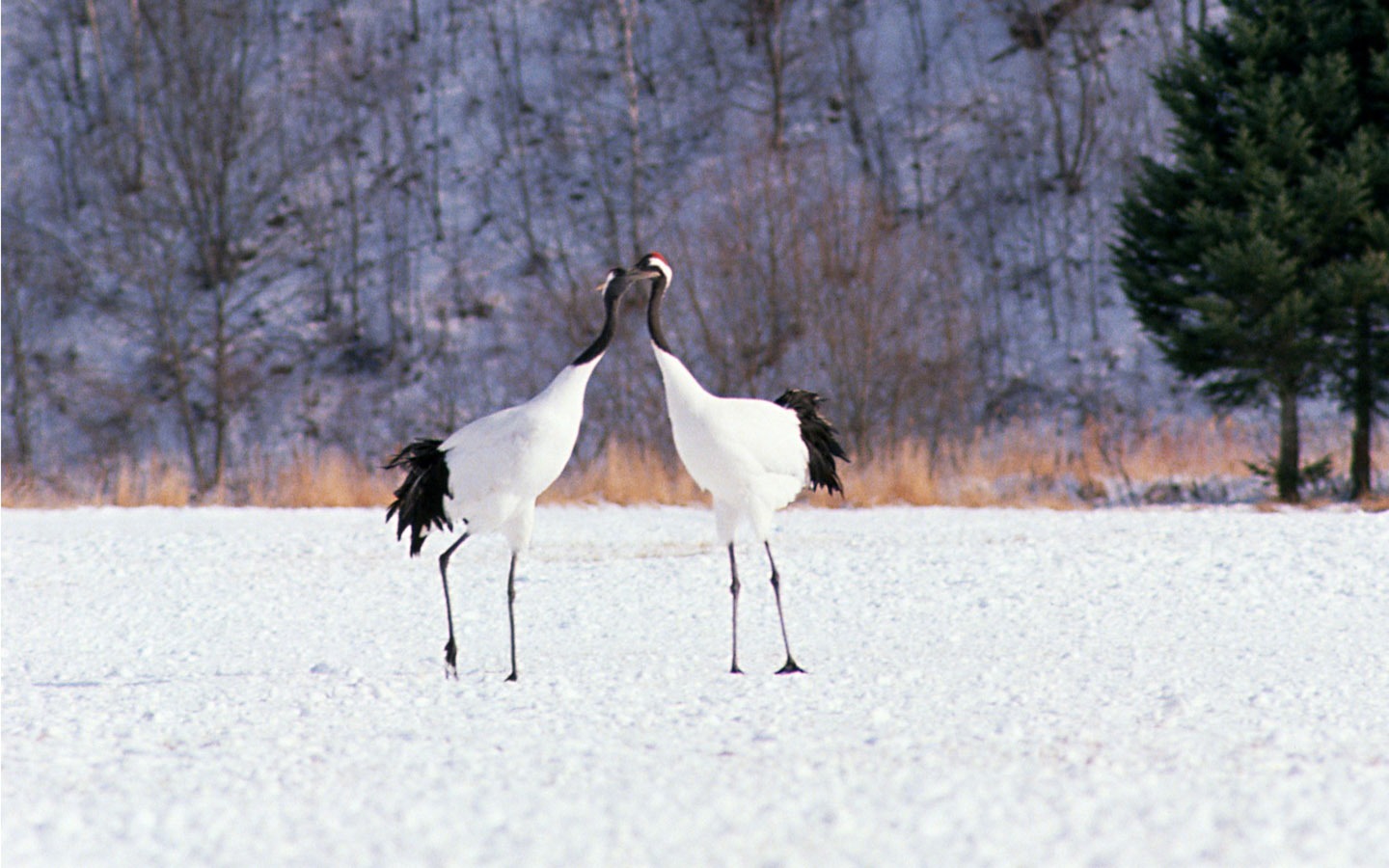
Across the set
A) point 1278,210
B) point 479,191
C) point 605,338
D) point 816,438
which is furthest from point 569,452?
point 479,191

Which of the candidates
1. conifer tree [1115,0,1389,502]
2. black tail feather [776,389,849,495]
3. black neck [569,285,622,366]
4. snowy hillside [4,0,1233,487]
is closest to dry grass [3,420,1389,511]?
conifer tree [1115,0,1389,502]

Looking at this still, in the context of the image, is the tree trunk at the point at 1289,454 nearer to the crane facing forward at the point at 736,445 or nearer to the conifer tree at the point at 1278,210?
the conifer tree at the point at 1278,210

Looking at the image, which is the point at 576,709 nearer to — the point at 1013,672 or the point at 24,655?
the point at 1013,672

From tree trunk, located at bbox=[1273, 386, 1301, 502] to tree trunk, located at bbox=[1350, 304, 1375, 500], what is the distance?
0.62m

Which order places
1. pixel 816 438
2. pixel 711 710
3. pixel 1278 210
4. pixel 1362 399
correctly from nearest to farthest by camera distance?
pixel 711 710 → pixel 816 438 → pixel 1278 210 → pixel 1362 399

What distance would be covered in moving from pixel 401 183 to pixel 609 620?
31.3 metres

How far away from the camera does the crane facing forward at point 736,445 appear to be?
529 centimetres

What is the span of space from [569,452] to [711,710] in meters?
1.22

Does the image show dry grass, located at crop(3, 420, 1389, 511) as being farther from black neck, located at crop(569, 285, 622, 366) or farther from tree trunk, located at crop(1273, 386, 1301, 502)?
black neck, located at crop(569, 285, 622, 366)

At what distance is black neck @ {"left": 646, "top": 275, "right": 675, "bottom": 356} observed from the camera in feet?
17.7

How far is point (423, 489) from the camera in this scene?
18.0 feet

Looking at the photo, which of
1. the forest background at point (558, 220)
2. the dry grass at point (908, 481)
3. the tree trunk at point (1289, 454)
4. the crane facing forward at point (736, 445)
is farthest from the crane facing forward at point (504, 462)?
the forest background at point (558, 220)

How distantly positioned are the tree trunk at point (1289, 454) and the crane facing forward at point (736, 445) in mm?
10536

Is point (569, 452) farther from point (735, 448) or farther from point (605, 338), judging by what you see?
→ point (735, 448)
